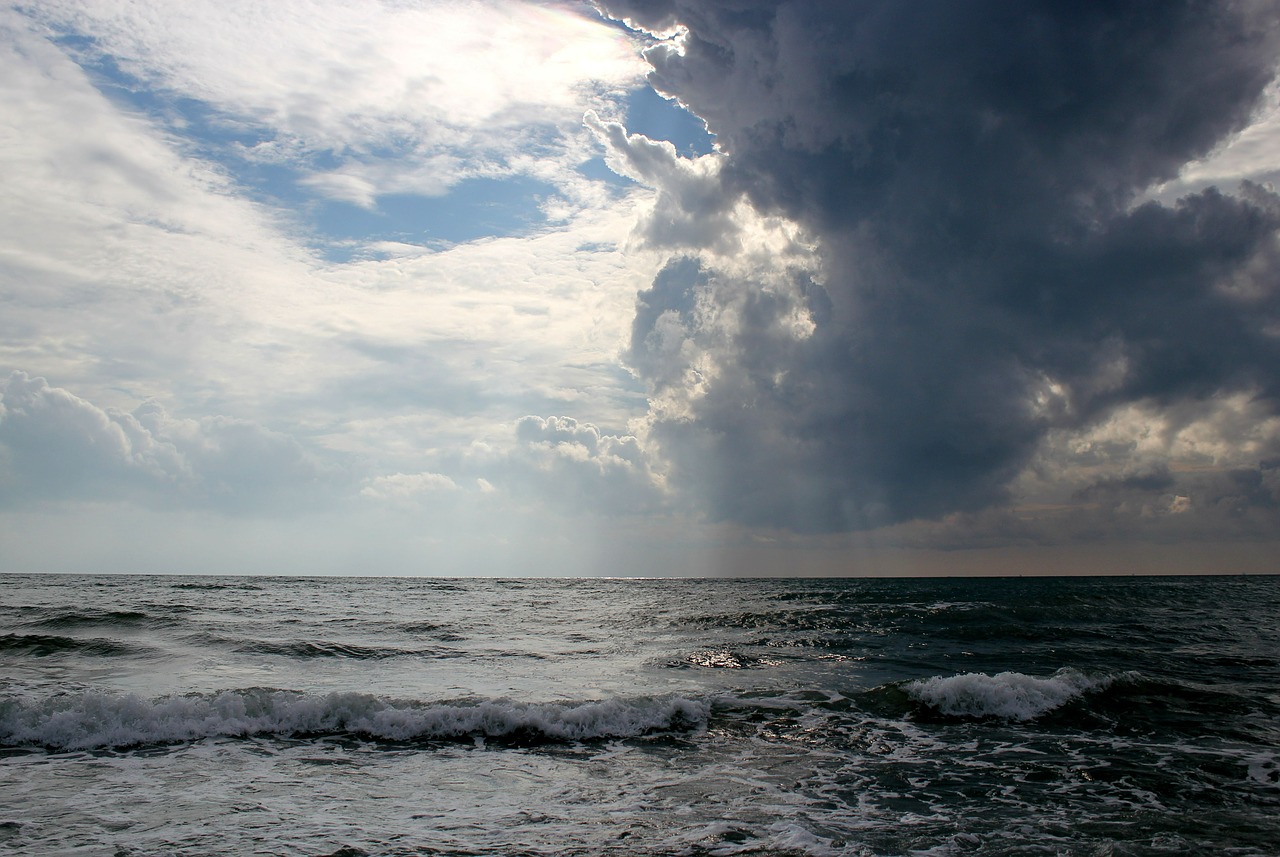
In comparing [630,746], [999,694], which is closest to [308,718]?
[630,746]

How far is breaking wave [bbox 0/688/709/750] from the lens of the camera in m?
14.5

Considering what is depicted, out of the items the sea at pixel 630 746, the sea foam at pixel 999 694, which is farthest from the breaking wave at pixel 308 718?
the sea foam at pixel 999 694

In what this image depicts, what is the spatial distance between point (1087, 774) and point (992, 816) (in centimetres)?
334

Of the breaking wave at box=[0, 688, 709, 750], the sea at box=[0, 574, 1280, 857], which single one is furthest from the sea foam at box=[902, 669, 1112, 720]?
the breaking wave at box=[0, 688, 709, 750]

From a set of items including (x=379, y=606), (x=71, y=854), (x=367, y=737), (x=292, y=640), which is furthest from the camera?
(x=379, y=606)

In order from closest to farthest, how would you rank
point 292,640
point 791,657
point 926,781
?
point 926,781
point 791,657
point 292,640

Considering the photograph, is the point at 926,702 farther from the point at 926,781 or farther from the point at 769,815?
the point at 769,815

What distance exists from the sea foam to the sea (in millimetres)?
72

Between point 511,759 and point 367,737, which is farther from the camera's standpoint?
point 367,737

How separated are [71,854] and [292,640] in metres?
20.8

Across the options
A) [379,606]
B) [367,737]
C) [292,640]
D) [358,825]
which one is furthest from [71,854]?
[379,606]

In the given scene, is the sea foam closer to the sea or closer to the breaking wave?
the sea

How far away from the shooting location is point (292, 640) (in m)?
28.2

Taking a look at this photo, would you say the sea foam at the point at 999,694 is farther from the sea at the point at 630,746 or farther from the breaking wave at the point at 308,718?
the breaking wave at the point at 308,718
